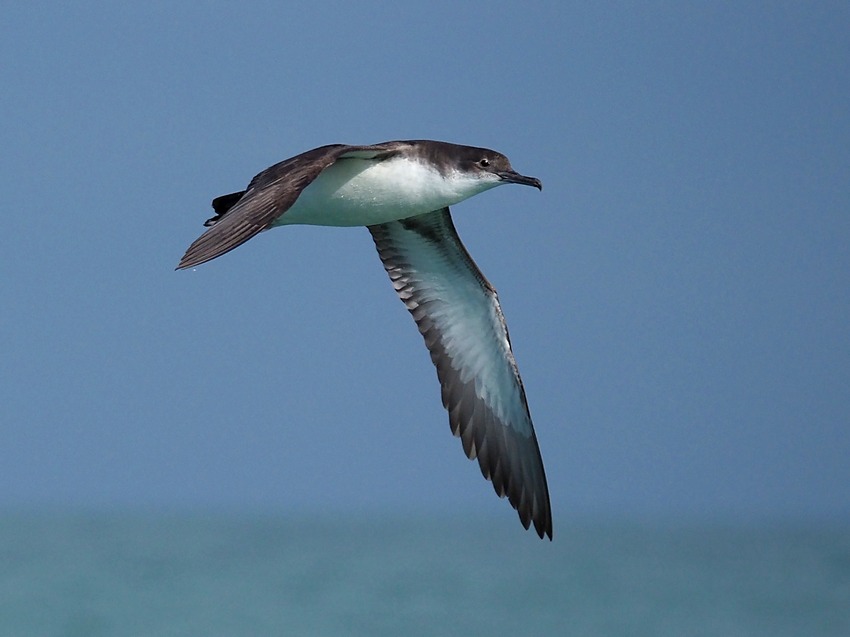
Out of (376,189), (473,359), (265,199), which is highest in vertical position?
(376,189)

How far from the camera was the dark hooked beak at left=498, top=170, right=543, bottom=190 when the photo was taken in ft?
35.0

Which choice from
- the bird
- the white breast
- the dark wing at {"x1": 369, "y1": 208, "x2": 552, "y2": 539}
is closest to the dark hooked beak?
the white breast

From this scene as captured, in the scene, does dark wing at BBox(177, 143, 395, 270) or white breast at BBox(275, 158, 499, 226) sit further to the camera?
white breast at BBox(275, 158, 499, 226)

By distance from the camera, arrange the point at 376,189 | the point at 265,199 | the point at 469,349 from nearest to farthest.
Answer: the point at 265,199, the point at 376,189, the point at 469,349

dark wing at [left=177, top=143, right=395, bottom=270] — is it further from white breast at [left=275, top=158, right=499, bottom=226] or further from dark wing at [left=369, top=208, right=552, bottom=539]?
dark wing at [left=369, top=208, right=552, bottom=539]

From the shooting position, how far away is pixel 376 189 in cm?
1048

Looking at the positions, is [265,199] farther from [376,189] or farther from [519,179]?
[519,179]

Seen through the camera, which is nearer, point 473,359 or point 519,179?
point 519,179

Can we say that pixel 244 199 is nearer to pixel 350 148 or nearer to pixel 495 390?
pixel 350 148

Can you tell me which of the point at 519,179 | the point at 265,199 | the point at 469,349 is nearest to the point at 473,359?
the point at 469,349

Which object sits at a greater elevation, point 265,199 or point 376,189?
point 376,189

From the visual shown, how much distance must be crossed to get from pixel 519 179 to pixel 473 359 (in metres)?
2.14

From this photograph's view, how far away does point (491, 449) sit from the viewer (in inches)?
478

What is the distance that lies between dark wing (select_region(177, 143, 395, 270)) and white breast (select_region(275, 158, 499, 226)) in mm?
162
